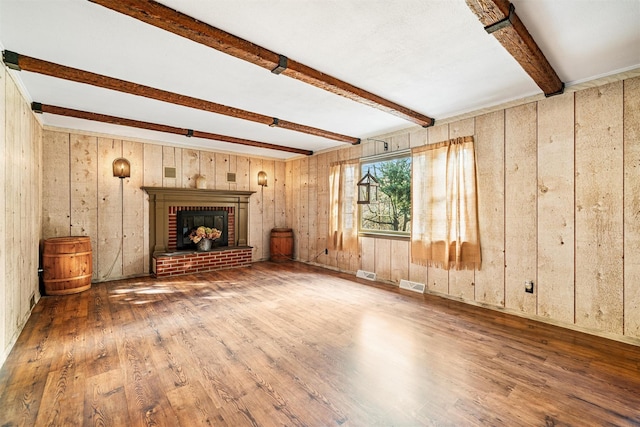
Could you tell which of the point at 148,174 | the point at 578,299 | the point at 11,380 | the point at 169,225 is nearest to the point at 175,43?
the point at 11,380

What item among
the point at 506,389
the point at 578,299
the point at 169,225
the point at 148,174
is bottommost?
the point at 506,389

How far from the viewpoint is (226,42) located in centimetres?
205

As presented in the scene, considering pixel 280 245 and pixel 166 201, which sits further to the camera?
pixel 280 245

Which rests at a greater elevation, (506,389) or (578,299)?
(578,299)

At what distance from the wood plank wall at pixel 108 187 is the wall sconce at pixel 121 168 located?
115mm

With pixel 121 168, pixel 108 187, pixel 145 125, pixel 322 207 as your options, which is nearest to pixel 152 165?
pixel 121 168

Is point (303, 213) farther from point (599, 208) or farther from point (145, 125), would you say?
point (599, 208)

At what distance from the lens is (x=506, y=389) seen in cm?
195

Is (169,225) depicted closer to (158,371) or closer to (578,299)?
(158,371)

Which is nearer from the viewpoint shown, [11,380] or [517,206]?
[11,380]

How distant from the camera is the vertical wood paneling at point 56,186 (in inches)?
171

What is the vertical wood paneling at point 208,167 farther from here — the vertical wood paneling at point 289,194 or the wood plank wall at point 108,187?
the vertical wood paneling at point 289,194

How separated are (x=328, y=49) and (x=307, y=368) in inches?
98.1

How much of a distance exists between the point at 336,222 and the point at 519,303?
3.09 meters
